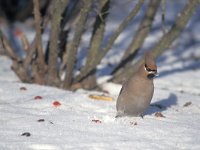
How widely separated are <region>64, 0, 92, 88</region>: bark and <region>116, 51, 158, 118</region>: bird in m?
1.18

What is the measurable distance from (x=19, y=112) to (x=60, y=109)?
469mm

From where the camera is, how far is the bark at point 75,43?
20.5ft

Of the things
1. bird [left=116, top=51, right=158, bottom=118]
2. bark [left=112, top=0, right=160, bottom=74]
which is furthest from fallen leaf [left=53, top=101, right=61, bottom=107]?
bark [left=112, top=0, right=160, bottom=74]

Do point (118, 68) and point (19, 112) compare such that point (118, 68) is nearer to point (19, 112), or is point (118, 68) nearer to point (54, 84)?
point (54, 84)

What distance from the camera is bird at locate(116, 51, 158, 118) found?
17.5 feet

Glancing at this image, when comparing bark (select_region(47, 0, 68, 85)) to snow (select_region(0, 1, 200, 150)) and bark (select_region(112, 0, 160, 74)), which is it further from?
bark (select_region(112, 0, 160, 74))

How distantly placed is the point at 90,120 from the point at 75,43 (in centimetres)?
144

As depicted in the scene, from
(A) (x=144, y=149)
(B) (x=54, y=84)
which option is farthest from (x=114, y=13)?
(A) (x=144, y=149)

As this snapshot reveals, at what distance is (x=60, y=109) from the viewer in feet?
19.2

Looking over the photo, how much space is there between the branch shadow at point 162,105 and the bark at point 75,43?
109 cm

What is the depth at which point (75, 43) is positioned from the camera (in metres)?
6.64

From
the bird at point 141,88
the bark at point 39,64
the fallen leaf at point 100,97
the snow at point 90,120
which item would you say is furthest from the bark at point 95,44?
the bird at point 141,88

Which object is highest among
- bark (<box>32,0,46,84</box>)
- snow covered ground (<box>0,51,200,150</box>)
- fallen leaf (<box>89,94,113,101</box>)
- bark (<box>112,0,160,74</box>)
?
bark (<box>112,0,160,74</box>)

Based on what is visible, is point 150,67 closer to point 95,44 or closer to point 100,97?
point 100,97
